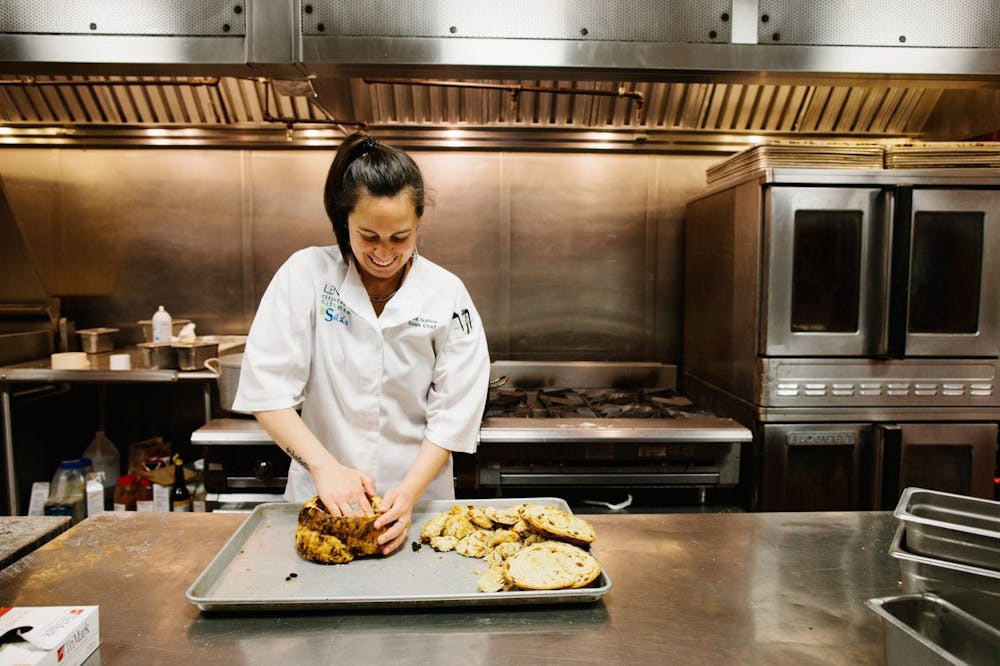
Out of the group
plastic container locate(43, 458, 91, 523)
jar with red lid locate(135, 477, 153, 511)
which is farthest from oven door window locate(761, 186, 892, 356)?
plastic container locate(43, 458, 91, 523)

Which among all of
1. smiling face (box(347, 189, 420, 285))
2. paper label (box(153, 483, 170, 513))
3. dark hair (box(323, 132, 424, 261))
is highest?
dark hair (box(323, 132, 424, 261))

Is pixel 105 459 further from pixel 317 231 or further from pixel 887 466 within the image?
pixel 887 466

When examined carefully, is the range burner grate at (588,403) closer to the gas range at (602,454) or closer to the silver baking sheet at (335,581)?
the gas range at (602,454)

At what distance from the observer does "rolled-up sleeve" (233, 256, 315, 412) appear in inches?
68.2

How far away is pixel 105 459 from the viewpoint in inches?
131

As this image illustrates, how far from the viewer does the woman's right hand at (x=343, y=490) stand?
4.65ft

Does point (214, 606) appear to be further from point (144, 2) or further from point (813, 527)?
point (144, 2)

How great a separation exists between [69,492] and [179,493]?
53 cm

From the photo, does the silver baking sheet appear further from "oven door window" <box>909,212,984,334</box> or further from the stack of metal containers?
"oven door window" <box>909,212,984,334</box>

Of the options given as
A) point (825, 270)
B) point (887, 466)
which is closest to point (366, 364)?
point (825, 270)

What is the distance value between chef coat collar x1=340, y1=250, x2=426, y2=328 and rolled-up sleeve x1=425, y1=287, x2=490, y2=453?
0.41 ft

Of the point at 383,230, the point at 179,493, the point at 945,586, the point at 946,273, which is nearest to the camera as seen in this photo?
the point at 945,586

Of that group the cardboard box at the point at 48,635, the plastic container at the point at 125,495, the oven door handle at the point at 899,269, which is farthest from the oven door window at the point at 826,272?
the plastic container at the point at 125,495

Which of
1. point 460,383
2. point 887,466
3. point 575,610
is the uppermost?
point 460,383
